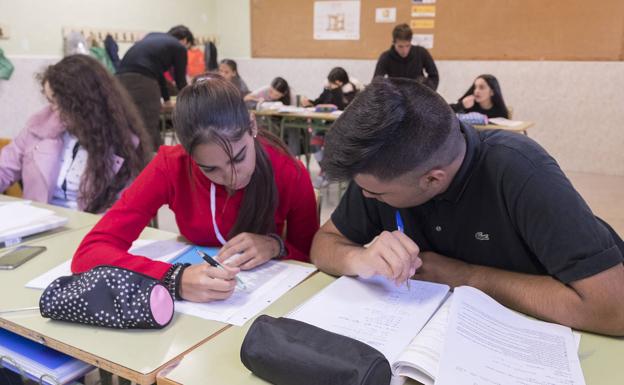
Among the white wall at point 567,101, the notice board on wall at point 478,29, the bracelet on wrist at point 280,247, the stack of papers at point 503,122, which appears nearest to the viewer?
the bracelet on wrist at point 280,247

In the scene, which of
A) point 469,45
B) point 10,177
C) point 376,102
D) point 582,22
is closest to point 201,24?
point 469,45

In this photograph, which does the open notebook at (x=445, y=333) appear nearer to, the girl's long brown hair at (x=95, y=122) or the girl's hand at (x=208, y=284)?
the girl's hand at (x=208, y=284)

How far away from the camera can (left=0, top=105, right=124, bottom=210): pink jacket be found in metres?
2.10

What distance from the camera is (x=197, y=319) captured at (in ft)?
3.42

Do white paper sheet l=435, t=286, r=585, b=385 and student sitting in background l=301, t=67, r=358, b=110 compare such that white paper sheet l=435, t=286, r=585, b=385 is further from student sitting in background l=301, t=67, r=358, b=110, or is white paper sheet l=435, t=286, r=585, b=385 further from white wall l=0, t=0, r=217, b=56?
white wall l=0, t=0, r=217, b=56

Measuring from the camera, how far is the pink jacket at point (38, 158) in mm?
2098

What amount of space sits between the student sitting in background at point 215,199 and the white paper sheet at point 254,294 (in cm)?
2

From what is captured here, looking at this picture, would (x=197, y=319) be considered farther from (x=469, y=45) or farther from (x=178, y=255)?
(x=469, y=45)

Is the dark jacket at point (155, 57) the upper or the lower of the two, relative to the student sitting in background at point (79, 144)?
upper

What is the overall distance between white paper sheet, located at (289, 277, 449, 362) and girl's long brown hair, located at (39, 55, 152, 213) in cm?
128

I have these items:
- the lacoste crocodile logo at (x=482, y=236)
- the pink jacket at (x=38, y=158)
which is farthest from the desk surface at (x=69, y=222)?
the lacoste crocodile logo at (x=482, y=236)

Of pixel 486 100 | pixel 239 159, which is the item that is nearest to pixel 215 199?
pixel 239 159

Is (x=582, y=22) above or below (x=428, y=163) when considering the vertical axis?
above

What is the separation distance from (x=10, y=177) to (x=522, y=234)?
2.02 meters
